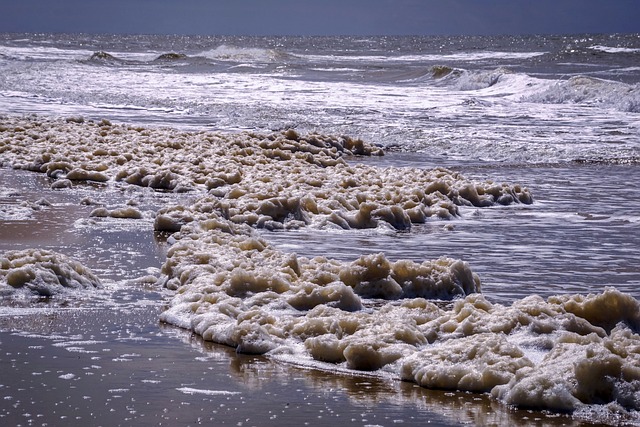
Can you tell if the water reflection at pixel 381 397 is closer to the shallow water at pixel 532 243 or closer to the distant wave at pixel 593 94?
the shallow water at pixel 532 243

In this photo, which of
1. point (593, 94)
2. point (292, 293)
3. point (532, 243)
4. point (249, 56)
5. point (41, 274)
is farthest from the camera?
point (249, 56)

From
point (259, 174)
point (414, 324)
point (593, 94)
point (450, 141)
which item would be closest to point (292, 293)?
point (414, 324)

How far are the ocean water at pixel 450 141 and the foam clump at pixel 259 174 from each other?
254mm

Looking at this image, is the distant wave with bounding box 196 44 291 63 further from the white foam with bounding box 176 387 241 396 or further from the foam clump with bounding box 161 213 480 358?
the white foam with bounding box 176 387 241 396

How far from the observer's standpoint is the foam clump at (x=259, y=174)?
27.0ft

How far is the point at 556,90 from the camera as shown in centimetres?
2820

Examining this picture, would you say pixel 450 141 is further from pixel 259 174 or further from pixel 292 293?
pixel 292 293

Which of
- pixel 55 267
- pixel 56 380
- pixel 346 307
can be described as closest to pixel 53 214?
pixel 55 267

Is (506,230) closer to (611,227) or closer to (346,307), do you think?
(611,227)

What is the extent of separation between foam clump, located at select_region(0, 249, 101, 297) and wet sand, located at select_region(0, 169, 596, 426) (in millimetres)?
121

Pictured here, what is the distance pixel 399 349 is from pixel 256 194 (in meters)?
4.49

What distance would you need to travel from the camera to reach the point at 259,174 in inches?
414

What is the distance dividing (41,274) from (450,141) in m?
12.0

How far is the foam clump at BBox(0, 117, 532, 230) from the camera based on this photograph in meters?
8.23
